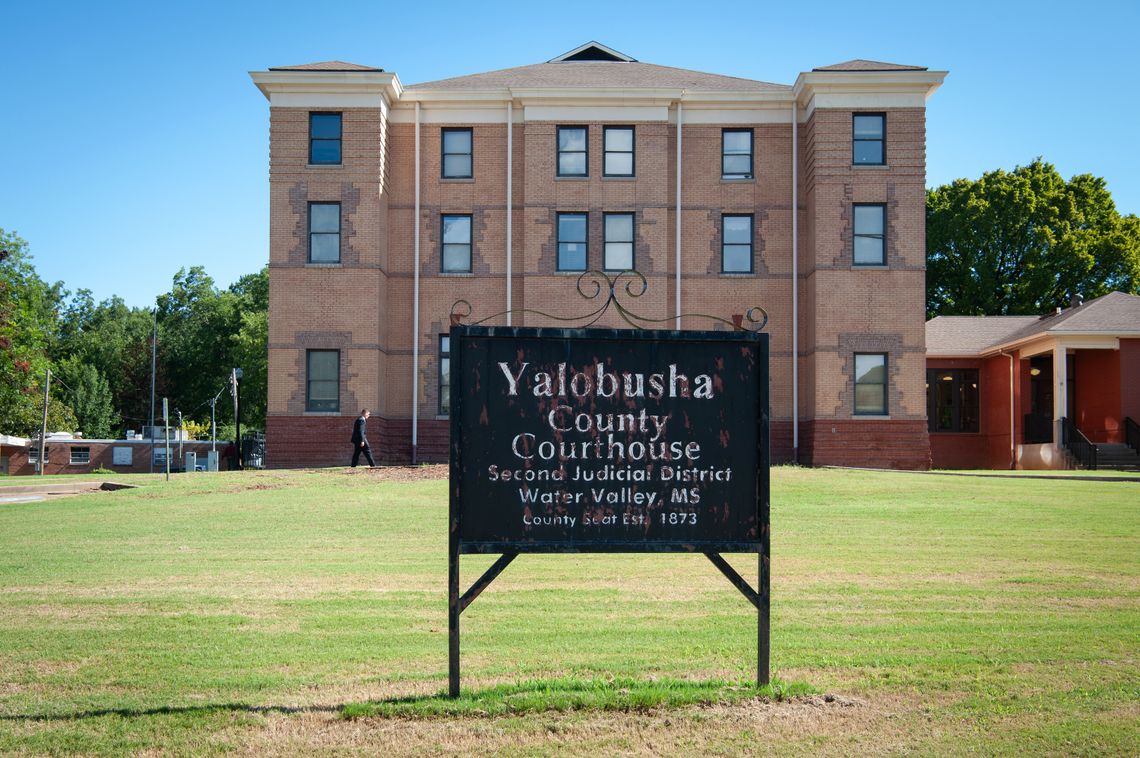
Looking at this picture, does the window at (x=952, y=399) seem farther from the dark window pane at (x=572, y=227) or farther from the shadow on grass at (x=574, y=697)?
the shadow on grass at (x=574, y=697)

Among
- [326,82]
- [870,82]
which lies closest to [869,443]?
[870,82]

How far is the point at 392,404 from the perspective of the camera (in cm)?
3550

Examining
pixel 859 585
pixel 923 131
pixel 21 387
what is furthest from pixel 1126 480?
pixel 21 387

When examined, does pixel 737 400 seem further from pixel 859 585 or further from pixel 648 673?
pixel 859 585

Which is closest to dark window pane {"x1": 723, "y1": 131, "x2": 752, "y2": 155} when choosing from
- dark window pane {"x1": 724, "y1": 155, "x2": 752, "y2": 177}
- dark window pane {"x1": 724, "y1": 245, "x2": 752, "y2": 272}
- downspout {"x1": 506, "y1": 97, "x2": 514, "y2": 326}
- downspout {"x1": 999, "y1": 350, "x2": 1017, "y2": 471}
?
dark window pane {"x1": 724, "y1": 155, "x2": 752, "y2": 177}

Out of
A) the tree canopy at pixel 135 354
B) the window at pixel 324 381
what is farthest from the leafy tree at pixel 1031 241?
the tree canopy at pixel 135 354

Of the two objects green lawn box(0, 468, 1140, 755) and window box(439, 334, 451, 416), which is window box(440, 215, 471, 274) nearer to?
window box(439, 334, 451, 416)

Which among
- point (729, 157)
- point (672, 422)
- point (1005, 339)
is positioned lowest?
point (672, 422)

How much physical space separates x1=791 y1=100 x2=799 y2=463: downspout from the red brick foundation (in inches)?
49.5

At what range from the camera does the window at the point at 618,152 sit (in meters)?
35.4

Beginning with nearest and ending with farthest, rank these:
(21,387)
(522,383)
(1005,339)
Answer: (522,383) < (1005,339) < (21,387)

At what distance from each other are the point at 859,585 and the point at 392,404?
26.5 metres

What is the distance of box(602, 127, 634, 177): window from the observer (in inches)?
1394

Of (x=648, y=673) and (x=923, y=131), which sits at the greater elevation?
(x=923, y=131)
